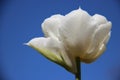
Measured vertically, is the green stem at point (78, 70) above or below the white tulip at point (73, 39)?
below

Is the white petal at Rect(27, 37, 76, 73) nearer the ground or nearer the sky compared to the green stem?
nearer the sky

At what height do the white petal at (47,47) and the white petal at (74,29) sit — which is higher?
the white petal at (74,29)

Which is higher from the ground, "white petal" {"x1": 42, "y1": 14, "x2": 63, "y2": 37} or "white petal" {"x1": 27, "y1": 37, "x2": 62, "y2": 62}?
"white petal" {"x1": 42, "y1": 14, "x2": 63, "y2": 37}

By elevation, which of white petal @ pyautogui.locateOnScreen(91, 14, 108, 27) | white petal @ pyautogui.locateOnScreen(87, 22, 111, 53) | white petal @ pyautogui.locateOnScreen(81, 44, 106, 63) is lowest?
white petal @ pyautogui.locateOnScreen(81, 44, 106, 63)

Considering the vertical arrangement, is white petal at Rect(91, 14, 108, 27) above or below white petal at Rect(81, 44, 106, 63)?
above

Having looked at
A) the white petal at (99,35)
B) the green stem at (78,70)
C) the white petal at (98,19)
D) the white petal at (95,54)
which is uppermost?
the white petal at (98,19)

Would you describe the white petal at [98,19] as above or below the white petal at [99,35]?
above

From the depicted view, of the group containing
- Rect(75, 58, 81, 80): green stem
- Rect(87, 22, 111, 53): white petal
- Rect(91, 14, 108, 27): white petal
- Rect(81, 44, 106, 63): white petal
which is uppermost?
Rect(91, 14, 108, 27): white petal
